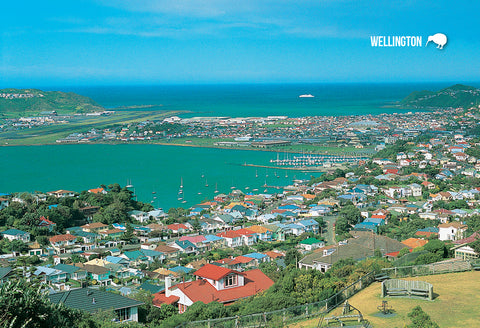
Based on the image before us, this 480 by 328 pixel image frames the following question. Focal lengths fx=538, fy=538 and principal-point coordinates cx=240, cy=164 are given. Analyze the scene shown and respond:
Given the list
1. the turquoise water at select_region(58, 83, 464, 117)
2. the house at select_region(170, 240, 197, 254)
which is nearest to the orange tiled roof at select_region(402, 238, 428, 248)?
the house at select_region(170, 240, 197, 254)

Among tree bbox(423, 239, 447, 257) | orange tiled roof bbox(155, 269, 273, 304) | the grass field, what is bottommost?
orange tiled roof bbox(155, 269, 273, 304)

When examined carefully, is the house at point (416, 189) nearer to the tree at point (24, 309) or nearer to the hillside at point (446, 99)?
the tree at point (24, 309)

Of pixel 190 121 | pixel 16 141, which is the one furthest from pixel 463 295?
pixel 190 121

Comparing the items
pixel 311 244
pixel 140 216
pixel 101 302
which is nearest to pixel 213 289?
pixel 101 302

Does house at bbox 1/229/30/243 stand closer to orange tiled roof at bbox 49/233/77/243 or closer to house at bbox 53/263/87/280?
orange tiled roof at bbox 49/233/77/243

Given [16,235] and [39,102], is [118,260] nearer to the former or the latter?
[16,235]
